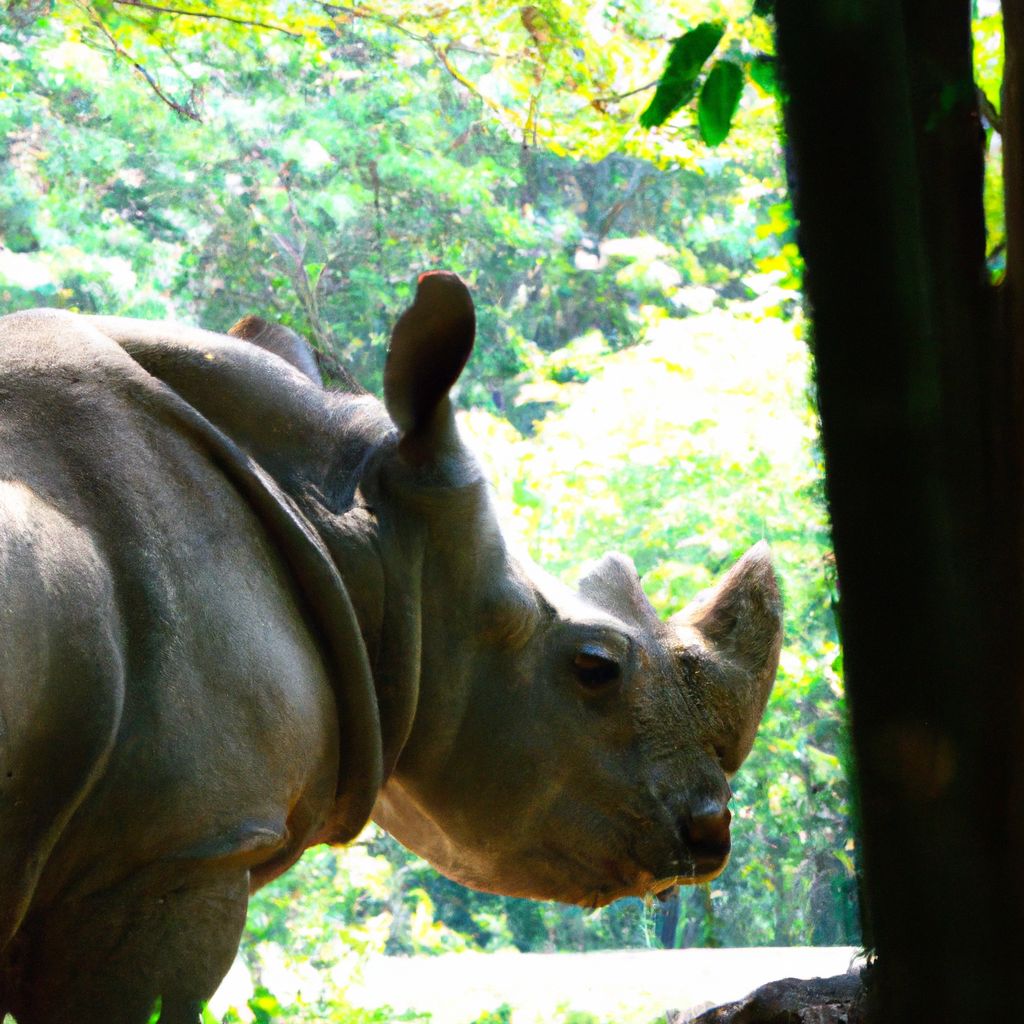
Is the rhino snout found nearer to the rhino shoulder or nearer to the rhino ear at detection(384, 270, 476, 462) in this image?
the rhino ear at detection(384, 270, 476, 462)

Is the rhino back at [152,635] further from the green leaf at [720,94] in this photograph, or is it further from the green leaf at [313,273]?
the green leaf at [313,273]

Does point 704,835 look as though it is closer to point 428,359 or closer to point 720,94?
point 428,359

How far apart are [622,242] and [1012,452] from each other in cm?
954

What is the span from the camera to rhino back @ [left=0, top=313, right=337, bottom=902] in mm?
1705

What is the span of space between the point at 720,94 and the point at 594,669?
3.81 feet

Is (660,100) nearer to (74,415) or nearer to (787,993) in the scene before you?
(74,415)

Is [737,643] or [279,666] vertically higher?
[279,666]

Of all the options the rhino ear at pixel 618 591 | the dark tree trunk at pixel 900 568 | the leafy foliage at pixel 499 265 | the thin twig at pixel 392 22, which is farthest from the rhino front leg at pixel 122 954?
the thin twig at pixel 392 22

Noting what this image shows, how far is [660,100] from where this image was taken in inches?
54.9

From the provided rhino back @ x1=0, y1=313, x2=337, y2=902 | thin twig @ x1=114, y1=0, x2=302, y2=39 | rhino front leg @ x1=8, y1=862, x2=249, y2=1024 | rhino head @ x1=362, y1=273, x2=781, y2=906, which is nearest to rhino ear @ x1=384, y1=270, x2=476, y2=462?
rhino head @ x1=362, y1=273, x2=781, y2=906

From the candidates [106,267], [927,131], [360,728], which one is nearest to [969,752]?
[927,131]

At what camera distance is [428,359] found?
7.02 feet

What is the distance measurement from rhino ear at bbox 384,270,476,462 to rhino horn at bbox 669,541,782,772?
606mm

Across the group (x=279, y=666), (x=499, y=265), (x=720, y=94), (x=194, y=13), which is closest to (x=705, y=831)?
(x=279, y=666)
